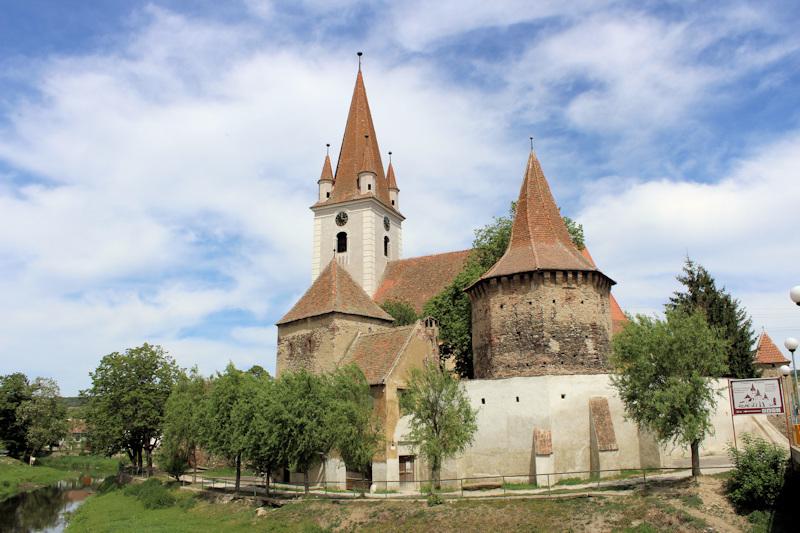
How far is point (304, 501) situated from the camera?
2666 cm

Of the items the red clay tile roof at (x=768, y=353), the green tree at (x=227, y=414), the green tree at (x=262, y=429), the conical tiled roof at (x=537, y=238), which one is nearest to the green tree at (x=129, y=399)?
the green tree at (x=227, y=414)

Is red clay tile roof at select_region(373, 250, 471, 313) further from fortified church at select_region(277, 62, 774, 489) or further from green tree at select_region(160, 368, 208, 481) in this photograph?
green tree at select_region(160, 368, 208, 481)

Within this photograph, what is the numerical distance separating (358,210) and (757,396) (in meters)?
40.0

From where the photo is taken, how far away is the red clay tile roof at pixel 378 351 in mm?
30837

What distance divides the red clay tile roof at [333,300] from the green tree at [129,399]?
13.8 meters

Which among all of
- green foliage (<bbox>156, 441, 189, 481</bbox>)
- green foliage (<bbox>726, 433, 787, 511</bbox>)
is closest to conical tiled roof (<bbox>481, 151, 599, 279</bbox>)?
green foliage (<bbox>726, 433, 787, 511</bbox>)

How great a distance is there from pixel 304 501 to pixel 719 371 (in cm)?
1674

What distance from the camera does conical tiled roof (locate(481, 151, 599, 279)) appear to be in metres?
32.1

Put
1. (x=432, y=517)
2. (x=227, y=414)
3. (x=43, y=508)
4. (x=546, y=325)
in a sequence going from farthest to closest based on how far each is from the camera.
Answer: (x=43, y=508) < (x=227, y=414) < (x=546, y=325) < (x=432, y=517)

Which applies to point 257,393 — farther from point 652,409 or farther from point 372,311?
point 652,409

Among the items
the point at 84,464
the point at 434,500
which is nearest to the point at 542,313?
the point at 434,500

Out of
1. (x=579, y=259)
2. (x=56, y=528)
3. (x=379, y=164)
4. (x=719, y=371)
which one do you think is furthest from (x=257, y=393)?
(x=379, y=164)

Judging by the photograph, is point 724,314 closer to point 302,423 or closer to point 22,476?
point 302,423

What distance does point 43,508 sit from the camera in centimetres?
4056
